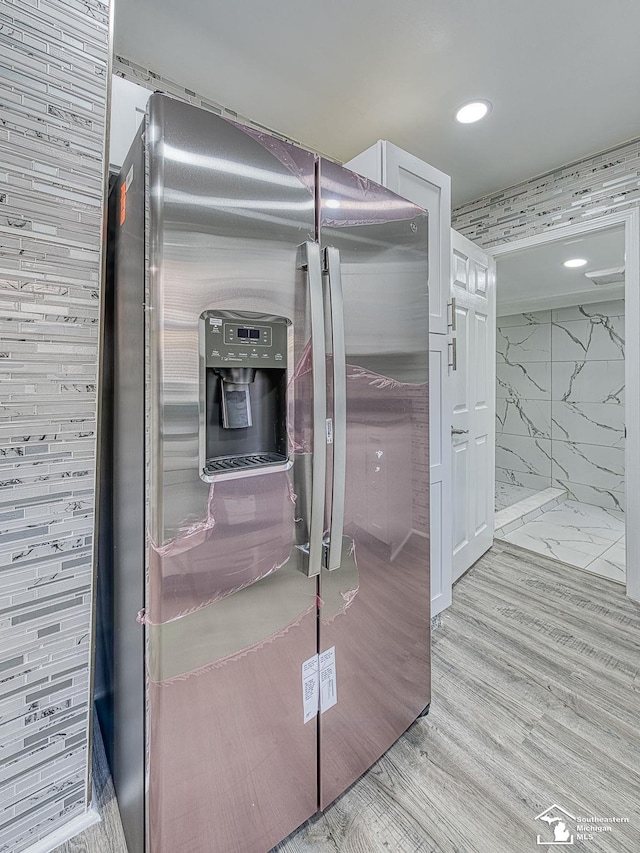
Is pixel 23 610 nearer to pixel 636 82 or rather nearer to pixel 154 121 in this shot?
pixel 154 121

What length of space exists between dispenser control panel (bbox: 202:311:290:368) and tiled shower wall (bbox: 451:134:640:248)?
251cm

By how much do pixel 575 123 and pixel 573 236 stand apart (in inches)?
24.6

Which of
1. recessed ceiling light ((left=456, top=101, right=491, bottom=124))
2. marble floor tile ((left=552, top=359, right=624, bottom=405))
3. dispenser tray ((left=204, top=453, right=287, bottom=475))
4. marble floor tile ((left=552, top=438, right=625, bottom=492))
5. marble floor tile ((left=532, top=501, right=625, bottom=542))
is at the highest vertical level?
recessed ceiling light ((left=456, top=101, right=491, bottom=124))

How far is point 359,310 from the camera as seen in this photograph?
1193 millimetres

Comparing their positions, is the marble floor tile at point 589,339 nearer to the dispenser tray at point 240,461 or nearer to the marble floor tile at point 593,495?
the marble floor tile at point 593,495

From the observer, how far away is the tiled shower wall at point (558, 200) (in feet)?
7.80

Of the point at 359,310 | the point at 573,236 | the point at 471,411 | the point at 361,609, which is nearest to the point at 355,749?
the point at 361,609

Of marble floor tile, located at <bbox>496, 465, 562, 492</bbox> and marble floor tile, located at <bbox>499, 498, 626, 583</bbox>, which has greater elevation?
marble floor tile, located at <bbox>496, 465, 562, 492</bbox>

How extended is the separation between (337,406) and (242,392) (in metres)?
0.26

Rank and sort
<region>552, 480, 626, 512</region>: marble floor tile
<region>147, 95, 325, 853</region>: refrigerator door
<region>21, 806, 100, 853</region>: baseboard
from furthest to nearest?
<region>552, 480, 626, 512</region>: marble floor tile < <region>21, 806, 100, 853</region>: baseboard < <region>147, 95, 325, 853</region>: refrigerator door

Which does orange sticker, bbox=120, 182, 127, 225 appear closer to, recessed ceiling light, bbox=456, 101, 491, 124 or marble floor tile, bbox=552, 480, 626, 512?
→ recessed ceiling light, bbox=456, 101, 491, 124

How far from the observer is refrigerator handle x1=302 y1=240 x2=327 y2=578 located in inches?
40.6

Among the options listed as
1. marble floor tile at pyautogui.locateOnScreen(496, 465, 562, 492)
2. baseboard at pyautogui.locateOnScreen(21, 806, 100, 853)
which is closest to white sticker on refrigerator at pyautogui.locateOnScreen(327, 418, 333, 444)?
baseboard at pyautogui.locateOnScreen(21, 806, 100, 853)

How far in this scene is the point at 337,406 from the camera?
1116mm
